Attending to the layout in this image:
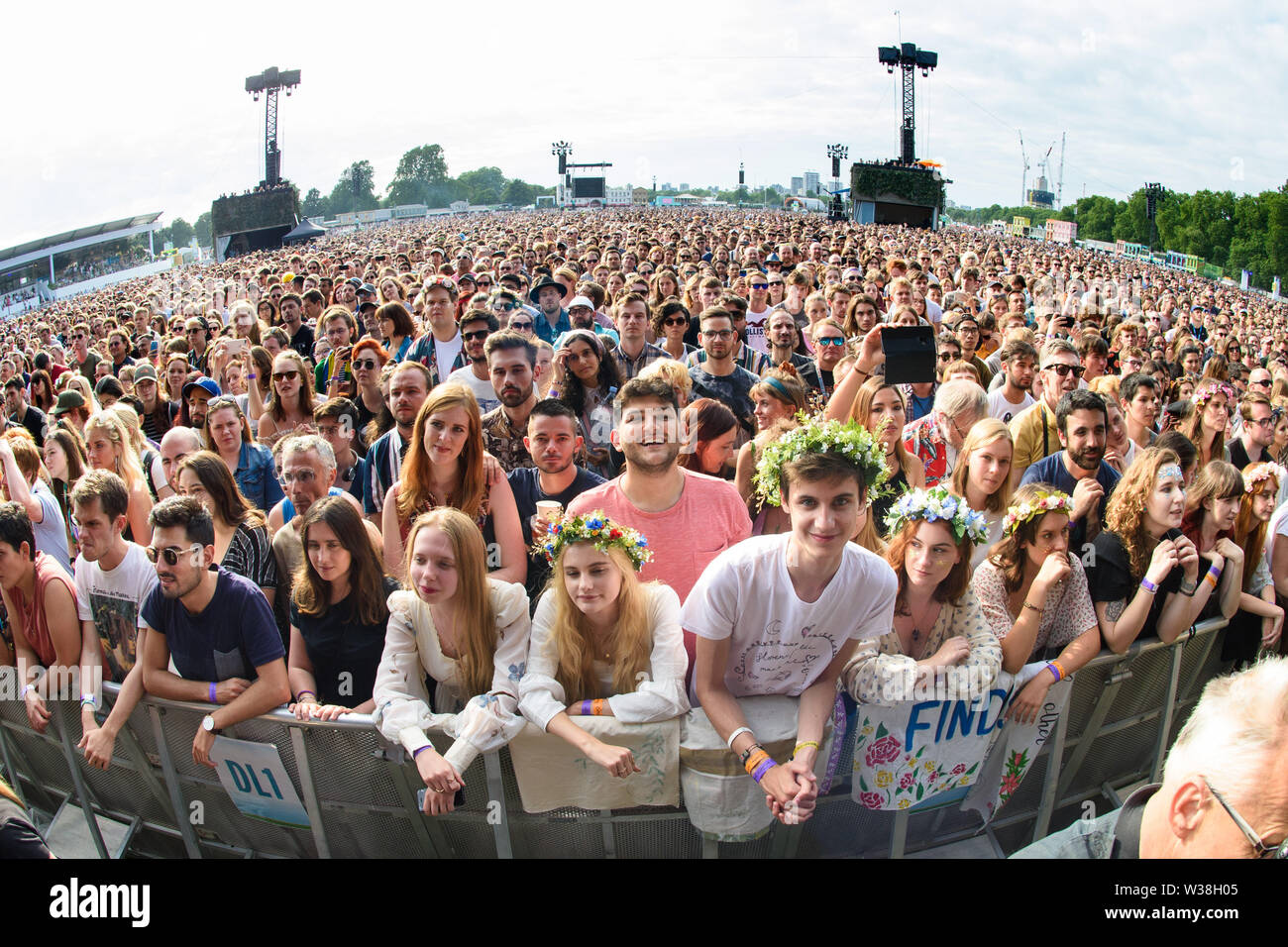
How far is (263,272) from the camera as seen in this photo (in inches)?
579

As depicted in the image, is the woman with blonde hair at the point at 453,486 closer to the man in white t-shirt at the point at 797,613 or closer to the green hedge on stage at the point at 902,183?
the man in white t-shirt at the point at 797,613

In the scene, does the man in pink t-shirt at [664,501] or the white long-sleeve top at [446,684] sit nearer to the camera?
the white long-sleeve top at [446,684]

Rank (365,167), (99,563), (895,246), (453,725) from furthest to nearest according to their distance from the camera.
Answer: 1. (365,167)
2. (895,246)
3. (99,563)
4. (453,725)

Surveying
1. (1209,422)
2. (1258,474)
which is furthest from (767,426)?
(1209,422)

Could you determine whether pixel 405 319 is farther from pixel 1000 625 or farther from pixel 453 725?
pixel 1000 625

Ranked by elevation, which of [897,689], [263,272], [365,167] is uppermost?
[365,167]

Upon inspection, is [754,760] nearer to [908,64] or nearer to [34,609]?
[34,609]

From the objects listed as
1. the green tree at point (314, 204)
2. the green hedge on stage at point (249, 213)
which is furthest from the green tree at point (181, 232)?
the green hedge on stage at point (249, 213)

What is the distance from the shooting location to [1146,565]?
132 inches

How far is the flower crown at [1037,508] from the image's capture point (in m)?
3.16

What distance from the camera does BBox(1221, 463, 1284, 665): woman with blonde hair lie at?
12.3 feet

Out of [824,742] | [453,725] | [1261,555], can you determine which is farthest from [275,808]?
[1261,555]

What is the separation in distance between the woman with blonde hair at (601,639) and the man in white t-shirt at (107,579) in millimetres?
1838

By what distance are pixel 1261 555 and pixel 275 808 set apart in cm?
459
